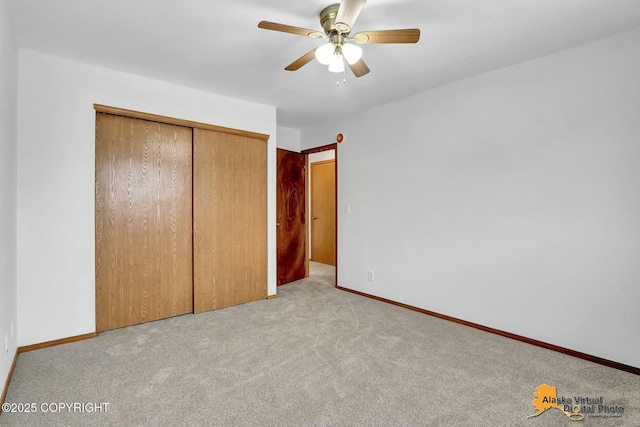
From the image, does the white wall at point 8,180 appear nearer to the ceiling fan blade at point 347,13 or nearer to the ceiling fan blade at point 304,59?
the ceiling fan blade at point 304,59

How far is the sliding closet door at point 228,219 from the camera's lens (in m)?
3.41

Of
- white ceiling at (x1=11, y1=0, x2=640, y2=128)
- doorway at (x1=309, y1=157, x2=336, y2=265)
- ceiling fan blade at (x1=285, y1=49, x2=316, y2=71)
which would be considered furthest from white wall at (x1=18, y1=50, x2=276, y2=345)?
doorway at (x1=309, y1=157, x2=336, y2=265)

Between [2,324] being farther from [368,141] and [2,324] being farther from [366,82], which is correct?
[368,141]

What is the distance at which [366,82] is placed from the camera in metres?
3.16

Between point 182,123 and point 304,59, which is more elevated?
point 304,59

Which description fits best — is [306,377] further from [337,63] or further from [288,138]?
[288,138]

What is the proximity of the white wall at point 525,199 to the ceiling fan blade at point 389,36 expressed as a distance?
1.51 m

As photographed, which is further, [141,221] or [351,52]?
[141,221]

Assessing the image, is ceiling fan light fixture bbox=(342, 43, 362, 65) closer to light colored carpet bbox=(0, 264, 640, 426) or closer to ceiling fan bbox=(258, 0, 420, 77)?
ceiling fan bbox=(258, 0, 420, 77)

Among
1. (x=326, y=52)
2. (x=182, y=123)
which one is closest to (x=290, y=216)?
(x=182, y=123)

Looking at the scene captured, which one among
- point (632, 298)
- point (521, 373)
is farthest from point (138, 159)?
point (632, 298)

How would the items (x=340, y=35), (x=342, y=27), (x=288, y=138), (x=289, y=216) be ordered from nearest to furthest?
(x=342, y=27), (x=340, y=35), (x=289, y=216), (x=288, y=138)

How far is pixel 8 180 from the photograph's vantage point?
81.4 inches

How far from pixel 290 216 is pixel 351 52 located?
3.13 m
